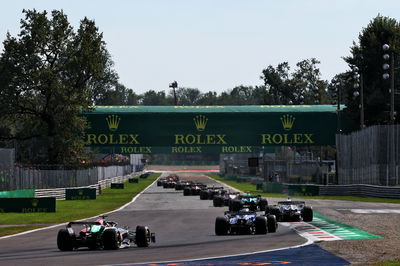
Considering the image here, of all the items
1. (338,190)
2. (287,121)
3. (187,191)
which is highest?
(287,121)

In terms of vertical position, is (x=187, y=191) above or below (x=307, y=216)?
below

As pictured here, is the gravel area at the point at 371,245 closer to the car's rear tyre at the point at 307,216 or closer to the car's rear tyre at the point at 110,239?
the car's rear tyre at the point at 307,216

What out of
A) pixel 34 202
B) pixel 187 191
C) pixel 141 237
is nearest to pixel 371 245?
pixel 141 237

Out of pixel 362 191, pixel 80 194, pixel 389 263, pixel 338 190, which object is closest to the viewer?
pixel 389 263

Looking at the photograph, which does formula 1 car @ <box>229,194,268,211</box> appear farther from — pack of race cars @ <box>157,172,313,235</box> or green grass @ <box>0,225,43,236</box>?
green grass @ <box>0,225,43,236</box>

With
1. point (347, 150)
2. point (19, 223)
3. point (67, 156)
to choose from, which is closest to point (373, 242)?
point (19, 223)

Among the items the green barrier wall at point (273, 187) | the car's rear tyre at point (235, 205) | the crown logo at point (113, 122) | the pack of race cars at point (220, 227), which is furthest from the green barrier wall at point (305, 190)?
the car's rear tyre at point (235, 205)

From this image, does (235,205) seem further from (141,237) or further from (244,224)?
(141,237)

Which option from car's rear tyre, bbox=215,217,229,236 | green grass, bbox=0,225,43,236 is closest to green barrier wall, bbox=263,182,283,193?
green grass, bbox=0,225,43,236

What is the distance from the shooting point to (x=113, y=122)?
8006 cm

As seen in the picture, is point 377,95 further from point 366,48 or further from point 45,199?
point 45,199

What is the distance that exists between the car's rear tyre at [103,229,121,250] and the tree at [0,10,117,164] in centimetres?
5206

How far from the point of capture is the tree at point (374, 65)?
87.9 m

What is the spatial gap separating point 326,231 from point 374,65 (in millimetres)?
63095
